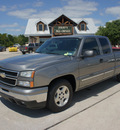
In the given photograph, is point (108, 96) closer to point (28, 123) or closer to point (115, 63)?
point (115, 63)

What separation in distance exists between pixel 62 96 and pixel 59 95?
0.11 metres

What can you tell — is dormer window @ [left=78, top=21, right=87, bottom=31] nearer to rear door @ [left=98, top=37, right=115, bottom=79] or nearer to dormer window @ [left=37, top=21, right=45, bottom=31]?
dormer window @ [left=37, top=21, right=45, bottom=31]

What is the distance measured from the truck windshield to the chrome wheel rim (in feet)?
3.11

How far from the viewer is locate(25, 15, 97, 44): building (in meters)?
30.2

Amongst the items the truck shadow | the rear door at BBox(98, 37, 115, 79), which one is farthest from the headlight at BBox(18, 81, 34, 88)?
the rear door at BBox(98, 37, 115, 79)

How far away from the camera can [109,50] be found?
5.23 meters

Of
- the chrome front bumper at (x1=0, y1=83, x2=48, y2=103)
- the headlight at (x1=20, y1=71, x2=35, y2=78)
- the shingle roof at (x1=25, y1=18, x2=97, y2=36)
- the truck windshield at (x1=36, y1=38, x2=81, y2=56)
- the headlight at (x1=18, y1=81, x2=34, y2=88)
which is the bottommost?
the chrome front bumper at (x1=0, y1=83, x2=48, y2=103)

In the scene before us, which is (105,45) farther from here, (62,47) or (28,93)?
(28,93)

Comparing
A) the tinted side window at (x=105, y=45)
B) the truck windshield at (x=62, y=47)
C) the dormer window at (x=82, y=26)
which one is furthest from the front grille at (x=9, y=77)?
the dormer window at (x=82, y=26)

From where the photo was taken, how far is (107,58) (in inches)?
194

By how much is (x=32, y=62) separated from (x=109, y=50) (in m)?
2.91

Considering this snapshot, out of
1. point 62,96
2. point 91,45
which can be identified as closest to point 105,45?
point 91,45

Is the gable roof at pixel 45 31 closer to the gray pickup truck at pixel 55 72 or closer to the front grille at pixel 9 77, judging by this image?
the gray pickup truck at pixel 55 72

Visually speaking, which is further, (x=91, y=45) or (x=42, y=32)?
(x=42, y=32)
